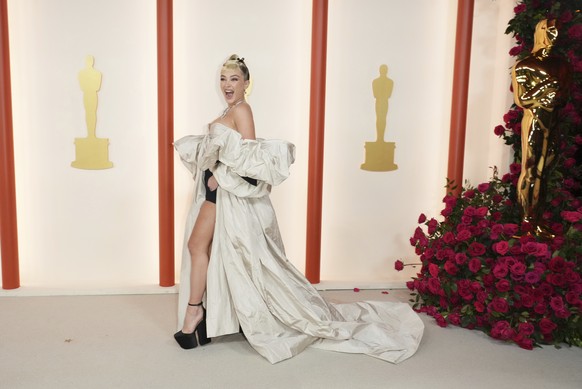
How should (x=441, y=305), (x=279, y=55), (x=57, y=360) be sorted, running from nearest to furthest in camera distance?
1. (x=57, y=360)
2. (x=441, y=305)
3. (x=279, y=55)

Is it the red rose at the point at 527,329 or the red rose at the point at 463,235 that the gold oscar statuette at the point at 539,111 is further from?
the red rose at the point at 527,329

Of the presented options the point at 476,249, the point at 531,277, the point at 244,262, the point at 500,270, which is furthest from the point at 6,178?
the point at 531,277

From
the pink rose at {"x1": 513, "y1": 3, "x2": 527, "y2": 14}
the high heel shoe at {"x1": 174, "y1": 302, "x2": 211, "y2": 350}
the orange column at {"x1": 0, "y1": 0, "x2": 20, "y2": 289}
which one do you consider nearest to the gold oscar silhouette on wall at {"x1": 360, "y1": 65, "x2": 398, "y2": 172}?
the pink rose at {"x1": 513, "y1": 3, "x2": 527, "y2": 14}

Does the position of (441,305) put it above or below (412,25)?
below

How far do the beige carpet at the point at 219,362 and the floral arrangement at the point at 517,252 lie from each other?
6.2 inches

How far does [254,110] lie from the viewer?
4.05 meters

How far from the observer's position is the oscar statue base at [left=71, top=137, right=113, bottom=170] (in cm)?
386

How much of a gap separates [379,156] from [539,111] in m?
1.27

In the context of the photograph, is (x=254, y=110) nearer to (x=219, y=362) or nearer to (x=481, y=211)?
(x=481, y=211)

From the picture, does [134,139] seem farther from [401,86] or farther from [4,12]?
[401,86]

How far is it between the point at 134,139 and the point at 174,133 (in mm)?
292

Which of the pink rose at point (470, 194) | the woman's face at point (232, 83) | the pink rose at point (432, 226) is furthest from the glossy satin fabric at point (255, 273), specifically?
the pink rose at point (470, 194)

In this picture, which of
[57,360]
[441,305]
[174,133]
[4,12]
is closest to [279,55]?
[174,133]

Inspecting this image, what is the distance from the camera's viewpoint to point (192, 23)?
3.89 m
